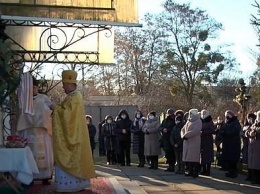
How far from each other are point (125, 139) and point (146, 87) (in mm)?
26165

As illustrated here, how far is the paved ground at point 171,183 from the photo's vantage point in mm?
10938

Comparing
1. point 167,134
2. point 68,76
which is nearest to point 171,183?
point 167,134

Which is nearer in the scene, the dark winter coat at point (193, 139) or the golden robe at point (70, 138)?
the golden robe at point (70, 138)

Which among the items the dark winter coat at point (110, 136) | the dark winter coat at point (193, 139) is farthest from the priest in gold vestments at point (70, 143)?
the dark winter coat at point (110, 136)

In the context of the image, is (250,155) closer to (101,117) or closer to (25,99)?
(25,99)

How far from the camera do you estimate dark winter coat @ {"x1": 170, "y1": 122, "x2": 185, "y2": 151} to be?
44.8 ft

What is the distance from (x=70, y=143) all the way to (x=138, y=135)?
7.71m

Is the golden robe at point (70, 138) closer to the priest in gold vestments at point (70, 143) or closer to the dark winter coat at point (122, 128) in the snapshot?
the priest in gold vestments at point (70, 143)

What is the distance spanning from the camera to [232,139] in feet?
42.6

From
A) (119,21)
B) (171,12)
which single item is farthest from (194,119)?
(171,12)

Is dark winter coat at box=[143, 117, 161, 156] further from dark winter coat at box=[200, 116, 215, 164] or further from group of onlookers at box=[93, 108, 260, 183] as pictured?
dark winter coat at box=[200, 116, 215, 164]

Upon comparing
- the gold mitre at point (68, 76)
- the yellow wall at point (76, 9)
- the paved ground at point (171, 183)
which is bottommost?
the paved ground at point (171, 183)

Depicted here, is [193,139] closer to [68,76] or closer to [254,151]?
[254,151]

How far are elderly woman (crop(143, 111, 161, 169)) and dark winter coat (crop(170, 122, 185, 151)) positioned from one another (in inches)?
50.3
